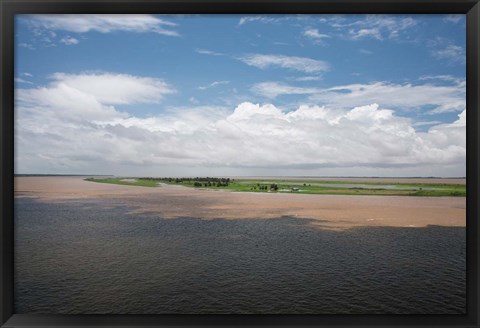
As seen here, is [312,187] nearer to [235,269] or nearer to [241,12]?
[235,269]

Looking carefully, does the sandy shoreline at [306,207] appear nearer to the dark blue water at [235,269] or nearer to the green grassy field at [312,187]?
the green grassy field at [312,187]

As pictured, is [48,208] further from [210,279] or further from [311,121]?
[311,121]

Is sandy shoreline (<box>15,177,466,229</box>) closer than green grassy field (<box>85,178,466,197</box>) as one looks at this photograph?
Yes

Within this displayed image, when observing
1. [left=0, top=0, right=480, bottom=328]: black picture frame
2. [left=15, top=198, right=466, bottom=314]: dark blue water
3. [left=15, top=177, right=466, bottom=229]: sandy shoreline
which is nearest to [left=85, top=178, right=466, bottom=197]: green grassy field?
[left=15, top=177, right=466, bottom=229]: sandy shoreline

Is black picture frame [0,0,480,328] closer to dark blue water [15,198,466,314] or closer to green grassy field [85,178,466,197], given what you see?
dark blue water [15,198,466,314]

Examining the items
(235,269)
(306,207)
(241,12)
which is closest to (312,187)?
(306,207)

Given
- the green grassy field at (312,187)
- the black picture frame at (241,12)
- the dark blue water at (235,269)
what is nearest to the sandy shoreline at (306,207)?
the green grassy field at (312,187)

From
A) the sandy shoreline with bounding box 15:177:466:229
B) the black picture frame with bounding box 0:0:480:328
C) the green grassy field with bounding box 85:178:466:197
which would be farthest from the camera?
the green grassy field with bounding box 85:178:466:197

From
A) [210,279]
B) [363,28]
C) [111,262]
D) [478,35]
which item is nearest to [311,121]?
[363,28]

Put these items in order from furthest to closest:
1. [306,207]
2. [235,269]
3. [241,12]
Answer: [306,207]
[235,269]
[241,12]
